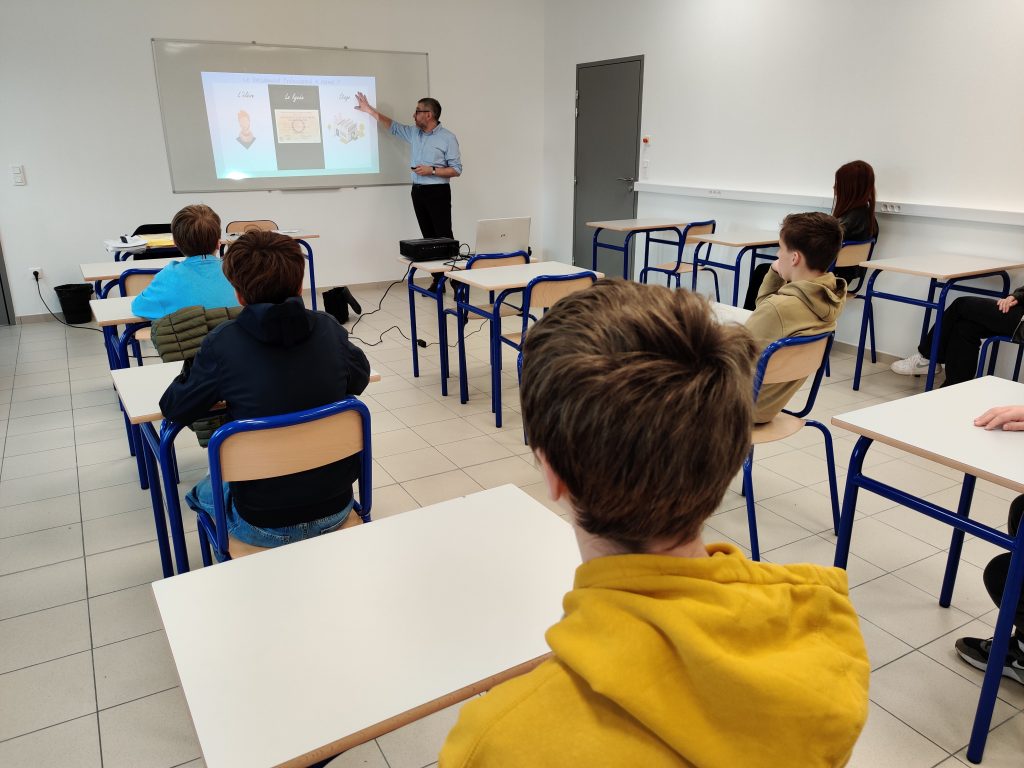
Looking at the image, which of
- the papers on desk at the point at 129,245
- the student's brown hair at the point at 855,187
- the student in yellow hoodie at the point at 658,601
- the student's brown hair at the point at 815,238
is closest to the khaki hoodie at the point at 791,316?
the student's brown hair at the point at 815,238

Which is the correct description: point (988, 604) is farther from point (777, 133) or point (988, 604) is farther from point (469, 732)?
point (777, 133)

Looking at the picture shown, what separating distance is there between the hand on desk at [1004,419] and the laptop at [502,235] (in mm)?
3278

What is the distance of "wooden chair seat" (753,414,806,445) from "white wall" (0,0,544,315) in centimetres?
528

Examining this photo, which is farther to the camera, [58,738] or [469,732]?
[58,738]

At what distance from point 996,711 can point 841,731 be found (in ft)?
5.48

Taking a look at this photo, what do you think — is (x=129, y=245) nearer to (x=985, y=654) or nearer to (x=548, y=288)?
(x=548, y=288)

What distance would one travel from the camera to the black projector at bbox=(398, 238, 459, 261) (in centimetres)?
467

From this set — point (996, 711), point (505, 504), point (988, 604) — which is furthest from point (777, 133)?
point (505, 504)

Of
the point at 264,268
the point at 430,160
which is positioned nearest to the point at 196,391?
the point at 264,268

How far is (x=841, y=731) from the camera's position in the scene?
0.62 meters

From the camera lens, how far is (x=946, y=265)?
398 cm

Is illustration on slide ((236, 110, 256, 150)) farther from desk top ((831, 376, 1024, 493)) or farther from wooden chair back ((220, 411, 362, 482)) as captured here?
desk top ((831, 376, 1024, 493))

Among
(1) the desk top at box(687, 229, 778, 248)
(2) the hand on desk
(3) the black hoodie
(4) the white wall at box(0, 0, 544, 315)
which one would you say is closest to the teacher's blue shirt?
(4) the white wall at box(0, 0, 544, 315)

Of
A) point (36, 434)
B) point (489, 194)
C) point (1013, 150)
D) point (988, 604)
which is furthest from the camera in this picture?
point (489, 194)
